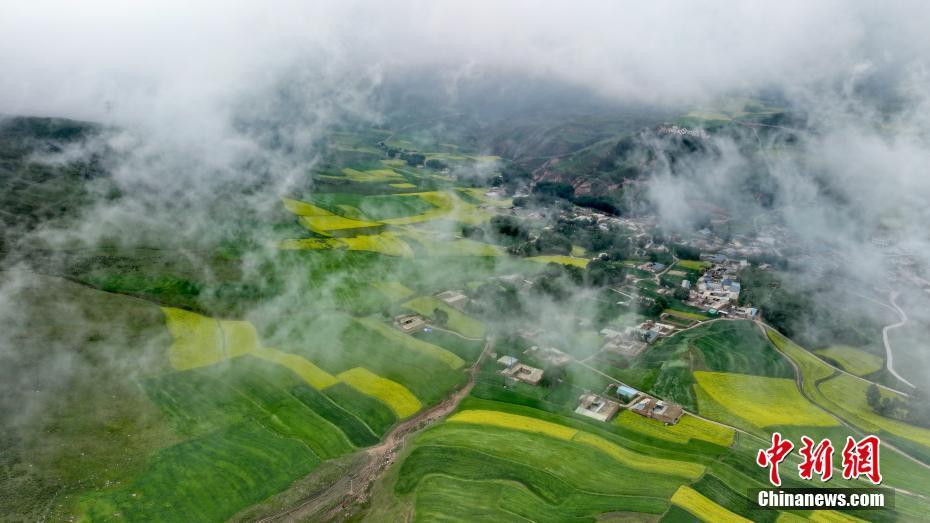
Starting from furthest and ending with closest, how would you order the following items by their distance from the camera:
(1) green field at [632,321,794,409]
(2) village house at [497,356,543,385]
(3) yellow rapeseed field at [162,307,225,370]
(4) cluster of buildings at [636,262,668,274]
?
(4) cluster of buildings at [636,262,668,274] → (2) village house at [497,356,543,385] → (1) green field at [632,321,794,409] → (3) yellow rapeseed field at [162,307,225,370]

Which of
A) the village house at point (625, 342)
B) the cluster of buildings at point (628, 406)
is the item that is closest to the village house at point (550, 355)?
the village house at point (625, 342)

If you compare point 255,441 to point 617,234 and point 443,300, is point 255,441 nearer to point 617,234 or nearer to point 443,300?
point 443,300

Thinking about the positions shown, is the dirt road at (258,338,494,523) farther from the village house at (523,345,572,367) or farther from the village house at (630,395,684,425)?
the village house at (630,395,684,425)

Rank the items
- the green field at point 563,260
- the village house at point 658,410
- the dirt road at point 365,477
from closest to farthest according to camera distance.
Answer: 1. the dirt road at point 365,477
2. the village house at point 658,410
3. the green field at point 563,260

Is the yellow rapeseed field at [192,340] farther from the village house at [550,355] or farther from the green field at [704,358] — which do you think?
the green field at [704,358]

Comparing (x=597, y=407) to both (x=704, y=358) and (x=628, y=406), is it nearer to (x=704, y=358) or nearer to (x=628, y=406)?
(x=628, y=406)

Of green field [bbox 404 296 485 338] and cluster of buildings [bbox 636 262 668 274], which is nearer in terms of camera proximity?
green field [bbox 404 296 485 338]

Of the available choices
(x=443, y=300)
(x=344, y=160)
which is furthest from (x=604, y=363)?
(x=344, y=160)

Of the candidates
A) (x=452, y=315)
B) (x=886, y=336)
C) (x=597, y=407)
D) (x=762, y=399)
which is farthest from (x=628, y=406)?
(x=886, y=336)

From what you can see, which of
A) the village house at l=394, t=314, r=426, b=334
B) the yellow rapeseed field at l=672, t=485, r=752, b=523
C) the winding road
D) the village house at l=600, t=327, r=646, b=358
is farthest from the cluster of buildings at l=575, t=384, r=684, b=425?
the winding road
